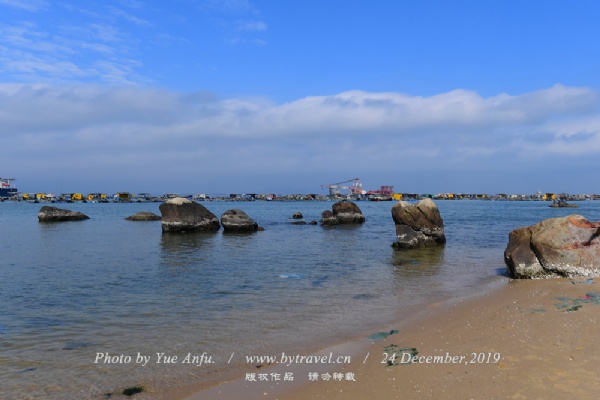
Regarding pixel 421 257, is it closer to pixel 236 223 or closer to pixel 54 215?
pixel 236 223

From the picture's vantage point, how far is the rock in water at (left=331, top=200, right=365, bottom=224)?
47531 mm

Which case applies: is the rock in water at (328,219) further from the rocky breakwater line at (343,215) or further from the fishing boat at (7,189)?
the fishing boat at (7,189)

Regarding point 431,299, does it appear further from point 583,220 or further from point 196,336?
point 196,336

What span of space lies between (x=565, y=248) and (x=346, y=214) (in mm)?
33583

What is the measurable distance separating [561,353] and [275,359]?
4867 millimetres

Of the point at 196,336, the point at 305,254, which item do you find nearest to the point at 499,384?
the point at 196,336

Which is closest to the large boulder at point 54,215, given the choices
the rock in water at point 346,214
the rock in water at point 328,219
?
the rock in water at point 328,219

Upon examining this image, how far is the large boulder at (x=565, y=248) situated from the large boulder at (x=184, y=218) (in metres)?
29.0

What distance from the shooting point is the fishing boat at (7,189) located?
146062 millimetres

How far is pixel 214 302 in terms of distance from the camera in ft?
41.5

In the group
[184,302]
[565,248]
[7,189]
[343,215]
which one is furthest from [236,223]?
[7,189]

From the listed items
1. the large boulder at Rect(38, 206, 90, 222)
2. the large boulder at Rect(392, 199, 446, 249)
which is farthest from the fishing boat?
the large boulder at Rect(392, 199, 446, 249)

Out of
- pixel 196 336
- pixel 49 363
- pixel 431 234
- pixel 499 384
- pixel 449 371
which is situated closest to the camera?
pixel 499 384

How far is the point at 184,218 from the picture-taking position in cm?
3759
